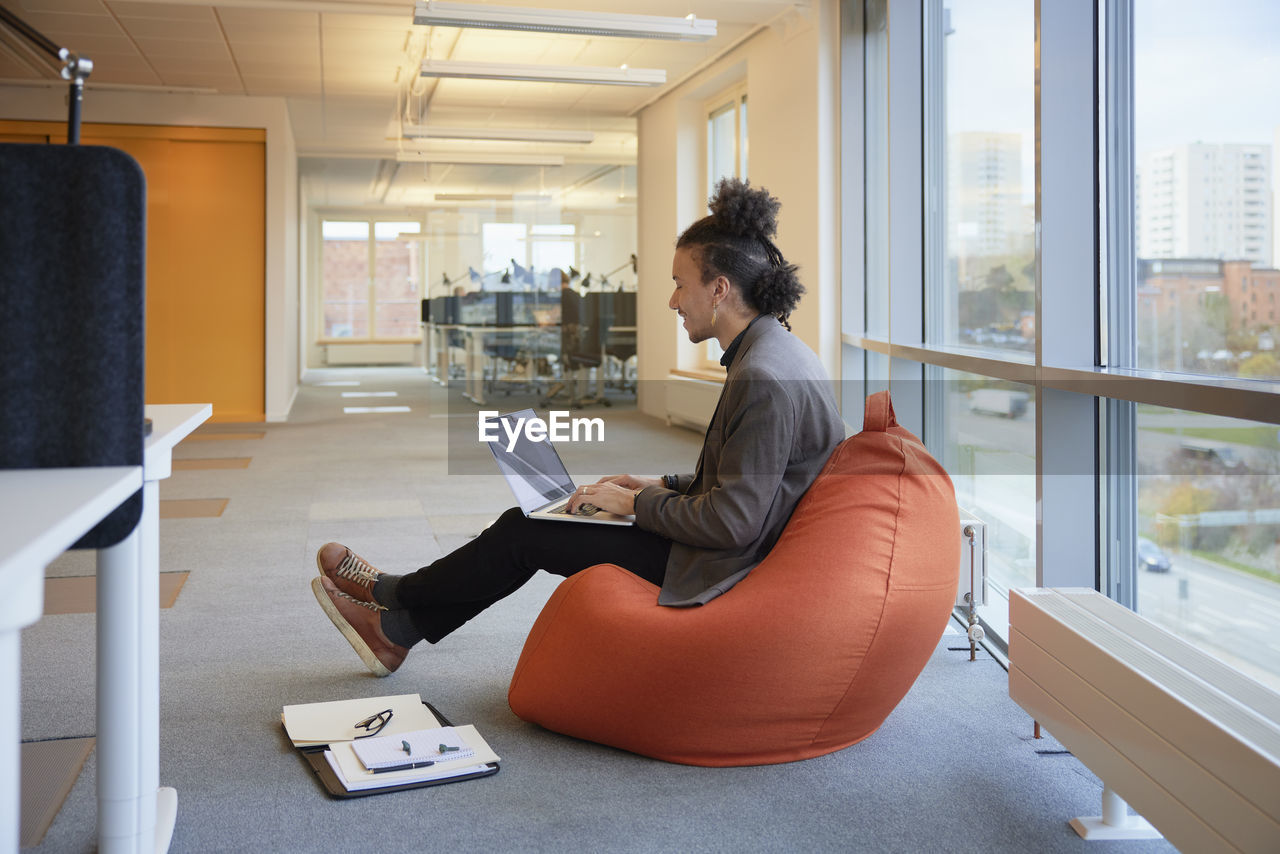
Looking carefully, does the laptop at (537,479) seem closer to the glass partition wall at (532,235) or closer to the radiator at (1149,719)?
the radiator at (1149,719)

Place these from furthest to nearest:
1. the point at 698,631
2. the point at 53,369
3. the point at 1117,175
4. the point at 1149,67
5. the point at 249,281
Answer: the point at 249,281 < the point at 1117,175 < the point at 1149,67 < the point at 698,631 < the point at 53,369

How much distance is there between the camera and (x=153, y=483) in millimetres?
1688

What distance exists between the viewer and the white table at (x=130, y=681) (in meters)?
1.65

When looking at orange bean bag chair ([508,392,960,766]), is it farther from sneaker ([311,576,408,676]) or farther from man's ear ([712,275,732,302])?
sneaker ([311,576,408,676])

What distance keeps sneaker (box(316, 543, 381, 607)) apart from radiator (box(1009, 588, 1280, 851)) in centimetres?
147

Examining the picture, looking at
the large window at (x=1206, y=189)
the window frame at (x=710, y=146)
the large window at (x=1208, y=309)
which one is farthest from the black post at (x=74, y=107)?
the window frame at (x=710, y=146)

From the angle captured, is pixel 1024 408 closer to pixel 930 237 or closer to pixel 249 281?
pixel 930 237

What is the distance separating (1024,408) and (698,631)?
1667 mm

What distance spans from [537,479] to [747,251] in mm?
704

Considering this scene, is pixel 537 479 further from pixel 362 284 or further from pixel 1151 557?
pixel 362 284

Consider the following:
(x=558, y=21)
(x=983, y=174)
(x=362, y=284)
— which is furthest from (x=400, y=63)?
(x=362, y=284)

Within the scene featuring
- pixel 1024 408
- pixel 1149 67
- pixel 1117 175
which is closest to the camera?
pixel 1149 67

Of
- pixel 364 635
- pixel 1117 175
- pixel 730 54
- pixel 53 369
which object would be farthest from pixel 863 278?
pixel 53 369

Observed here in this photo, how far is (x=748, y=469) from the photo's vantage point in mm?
2129
